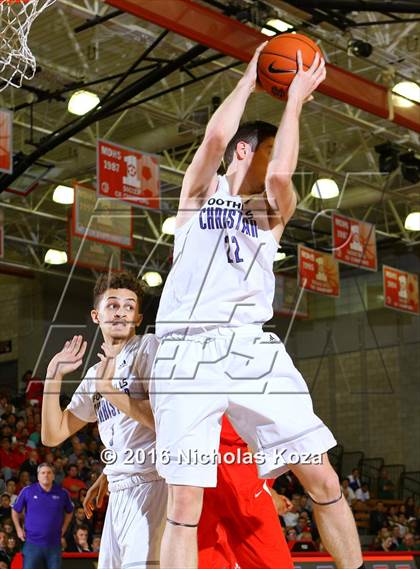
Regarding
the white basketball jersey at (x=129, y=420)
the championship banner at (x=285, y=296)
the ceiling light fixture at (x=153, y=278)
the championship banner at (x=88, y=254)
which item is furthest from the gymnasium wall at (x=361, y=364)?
the white basketball jersey at (x=129, y=420)

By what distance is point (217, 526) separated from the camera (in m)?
4.68

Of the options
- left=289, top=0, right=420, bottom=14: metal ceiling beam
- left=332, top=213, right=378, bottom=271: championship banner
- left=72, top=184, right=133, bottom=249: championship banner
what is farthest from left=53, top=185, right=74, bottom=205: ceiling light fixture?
left=289, top=0, right=420, bottom=14: metal ceiling beam

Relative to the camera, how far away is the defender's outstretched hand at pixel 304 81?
14.1 ft

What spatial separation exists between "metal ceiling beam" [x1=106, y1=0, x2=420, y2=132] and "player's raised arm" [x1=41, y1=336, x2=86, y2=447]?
6.37 meters

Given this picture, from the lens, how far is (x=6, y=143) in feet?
42.7

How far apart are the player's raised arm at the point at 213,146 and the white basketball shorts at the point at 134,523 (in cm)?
139

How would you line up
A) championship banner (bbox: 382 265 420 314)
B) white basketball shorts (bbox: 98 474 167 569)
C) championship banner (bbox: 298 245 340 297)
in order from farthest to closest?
championship banner (bbox: 382 265 420 314)
championship banner (bbox: 298 245 340 297)
white basketball shorts (bbox: 98 474 167 569)

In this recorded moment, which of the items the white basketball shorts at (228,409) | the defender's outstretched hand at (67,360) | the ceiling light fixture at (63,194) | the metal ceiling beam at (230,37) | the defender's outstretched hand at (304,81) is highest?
the ceiling light fixture at (63,194)

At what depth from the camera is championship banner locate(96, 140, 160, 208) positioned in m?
13.8

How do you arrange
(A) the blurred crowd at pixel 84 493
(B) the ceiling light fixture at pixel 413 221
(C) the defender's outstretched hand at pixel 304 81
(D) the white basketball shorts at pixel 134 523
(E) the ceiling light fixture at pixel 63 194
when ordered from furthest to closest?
1. (B) the ceiling light fixture at pixel 413 221
2. (E) the ceiling light fixture at pixel 63 194
3. (A) the blurred crowd at pixel 84 493
4. (D) the white basketball shorts at pixel 134 523
5. (C) the defender's outstretched hand at pixel 304 81

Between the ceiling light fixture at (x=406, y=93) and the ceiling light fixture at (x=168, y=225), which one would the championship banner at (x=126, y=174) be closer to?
the ceiling light fixture at (x=406, y=93)

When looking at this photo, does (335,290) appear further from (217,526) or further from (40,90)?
(217,526)

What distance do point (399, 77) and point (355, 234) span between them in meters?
3.39

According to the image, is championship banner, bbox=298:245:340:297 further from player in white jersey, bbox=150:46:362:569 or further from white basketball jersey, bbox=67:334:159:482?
player in white jersey, bbox=150:46:362:569
